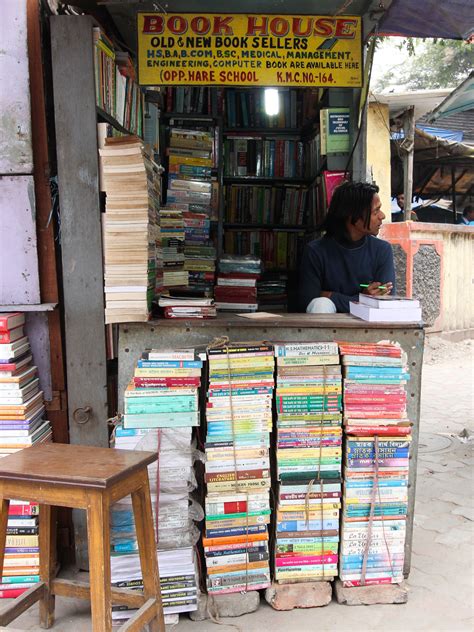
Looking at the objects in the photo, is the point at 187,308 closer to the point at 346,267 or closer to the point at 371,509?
the point at 371,509

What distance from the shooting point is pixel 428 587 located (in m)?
2.37

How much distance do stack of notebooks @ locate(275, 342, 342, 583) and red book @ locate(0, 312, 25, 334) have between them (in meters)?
1.09

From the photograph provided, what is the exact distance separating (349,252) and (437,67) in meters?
20.1

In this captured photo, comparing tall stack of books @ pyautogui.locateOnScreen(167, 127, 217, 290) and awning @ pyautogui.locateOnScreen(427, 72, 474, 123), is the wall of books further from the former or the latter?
awning @ pyautogui.locateOnScreen(427, 72, 474, 123)

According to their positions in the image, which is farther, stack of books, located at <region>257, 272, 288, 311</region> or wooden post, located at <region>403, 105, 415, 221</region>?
wooden post, located at <region>403, 105, 415, 221</region>

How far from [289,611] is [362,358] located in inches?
40.7

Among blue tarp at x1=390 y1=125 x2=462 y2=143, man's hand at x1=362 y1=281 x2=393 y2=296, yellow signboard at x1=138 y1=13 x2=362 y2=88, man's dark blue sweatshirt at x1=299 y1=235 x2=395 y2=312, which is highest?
blue tarp at x1=390 y1=125 x2=462 y2=143

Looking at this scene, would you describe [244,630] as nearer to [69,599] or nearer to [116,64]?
[69,599]

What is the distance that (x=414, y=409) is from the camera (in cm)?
240

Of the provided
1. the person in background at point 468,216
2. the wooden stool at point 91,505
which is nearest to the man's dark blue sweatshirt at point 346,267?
the wooden stool at point 91,505

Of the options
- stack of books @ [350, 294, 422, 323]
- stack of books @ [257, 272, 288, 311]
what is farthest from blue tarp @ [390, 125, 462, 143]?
stack of books @ [350, 294, 422, 323]

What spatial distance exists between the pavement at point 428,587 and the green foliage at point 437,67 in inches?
605

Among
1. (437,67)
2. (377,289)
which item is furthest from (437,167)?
(437,67)

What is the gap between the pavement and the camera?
2117 millimetres
